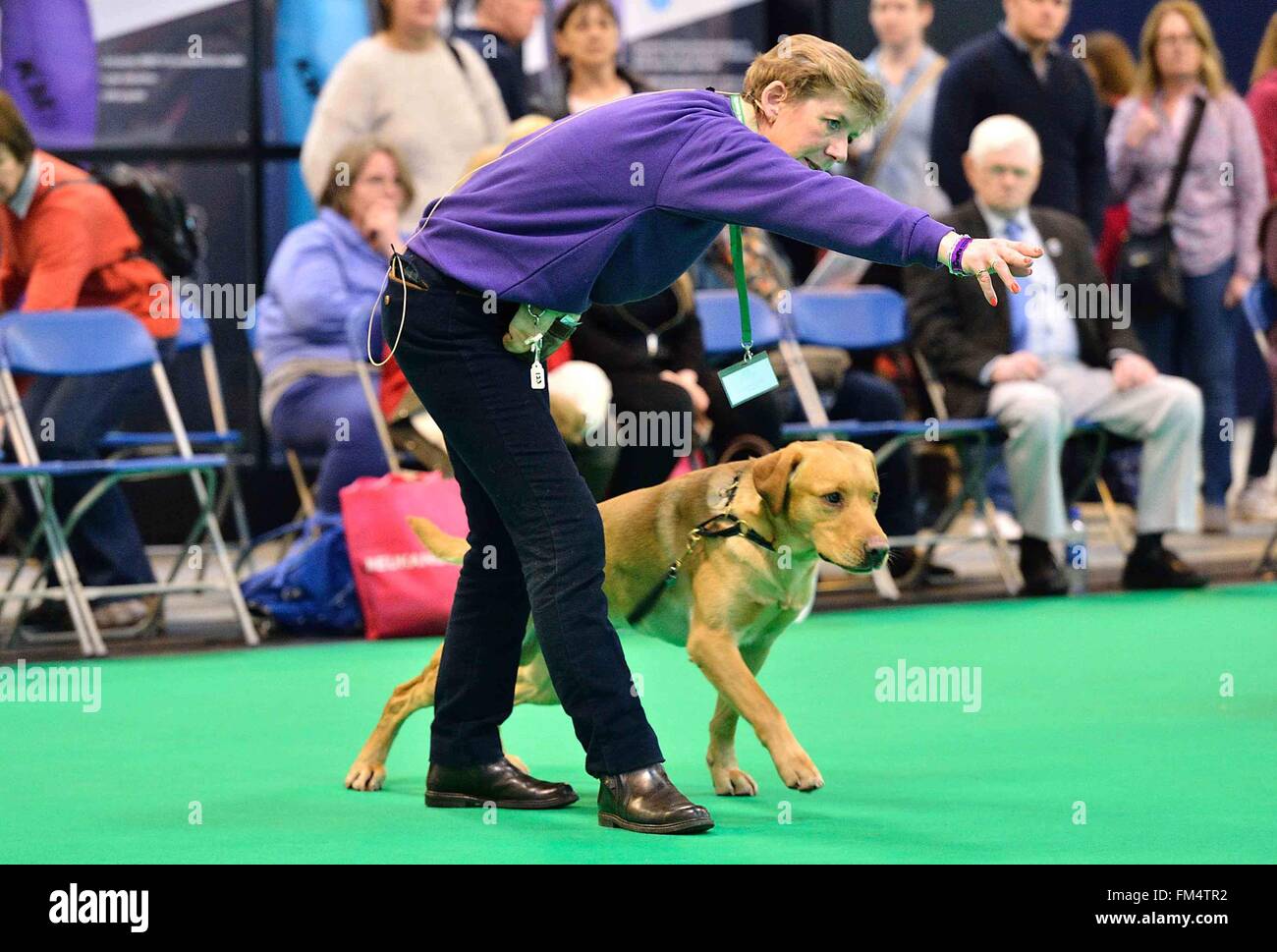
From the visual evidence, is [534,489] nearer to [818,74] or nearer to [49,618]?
[818,74]

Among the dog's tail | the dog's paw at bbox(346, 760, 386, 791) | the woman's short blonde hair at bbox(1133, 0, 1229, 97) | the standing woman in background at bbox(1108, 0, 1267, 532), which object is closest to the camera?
the dog's paw at bbox(346, 760, 386, 791)

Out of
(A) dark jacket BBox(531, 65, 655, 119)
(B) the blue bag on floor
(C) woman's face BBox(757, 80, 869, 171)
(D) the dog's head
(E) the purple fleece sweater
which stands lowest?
(B) the blue bag on floor

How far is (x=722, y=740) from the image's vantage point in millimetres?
4281

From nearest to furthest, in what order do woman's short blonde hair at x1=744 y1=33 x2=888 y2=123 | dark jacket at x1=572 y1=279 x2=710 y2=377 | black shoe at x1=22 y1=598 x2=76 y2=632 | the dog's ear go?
woman's short blonde hair at x1=744 y1=33 x2=888 y2=123, the dog's ear, dark jacket at x1=572 y1=279 x2=710 y2=377, black shoe at x1=22 y1=598 x2=76 y2=632

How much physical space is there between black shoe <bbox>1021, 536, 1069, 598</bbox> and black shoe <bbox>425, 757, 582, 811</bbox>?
3984mm

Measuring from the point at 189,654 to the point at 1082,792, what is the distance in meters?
3.58

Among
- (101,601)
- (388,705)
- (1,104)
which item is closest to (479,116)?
(1,104)

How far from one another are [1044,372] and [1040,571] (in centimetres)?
82

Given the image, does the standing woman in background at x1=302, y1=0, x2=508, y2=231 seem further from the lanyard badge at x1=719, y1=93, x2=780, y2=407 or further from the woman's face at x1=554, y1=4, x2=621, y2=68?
the lanyard badge at x1=719, y1=93, x2=780, y2=407

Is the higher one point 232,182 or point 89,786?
point 232,182

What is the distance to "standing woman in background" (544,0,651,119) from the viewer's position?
7.57 metres

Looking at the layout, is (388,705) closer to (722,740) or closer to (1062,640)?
(722,740)

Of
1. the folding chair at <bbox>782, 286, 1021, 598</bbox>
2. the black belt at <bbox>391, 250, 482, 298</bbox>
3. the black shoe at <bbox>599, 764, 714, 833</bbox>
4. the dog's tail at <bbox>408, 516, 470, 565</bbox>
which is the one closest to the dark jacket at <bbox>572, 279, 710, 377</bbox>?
the folding chair at <bbox>782, 286, 1021, 598</bbox>

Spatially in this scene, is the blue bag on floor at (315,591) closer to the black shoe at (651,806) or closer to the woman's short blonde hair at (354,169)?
the woman's short blonde hair at (354,169)
